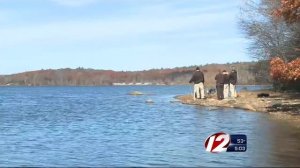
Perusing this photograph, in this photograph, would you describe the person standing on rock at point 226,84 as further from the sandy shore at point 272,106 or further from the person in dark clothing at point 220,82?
the sandy shore at point 272,106

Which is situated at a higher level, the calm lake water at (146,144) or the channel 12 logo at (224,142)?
the channel 12 logo at (224,142)

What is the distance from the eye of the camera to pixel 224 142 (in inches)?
404

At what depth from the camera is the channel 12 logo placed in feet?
33.7

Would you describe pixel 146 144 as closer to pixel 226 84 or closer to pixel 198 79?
pixel 226 84

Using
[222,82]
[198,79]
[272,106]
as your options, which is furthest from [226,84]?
[272,106]

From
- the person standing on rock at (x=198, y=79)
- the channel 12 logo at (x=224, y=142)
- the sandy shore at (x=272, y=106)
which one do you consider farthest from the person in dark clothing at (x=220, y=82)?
the channel 12 logo at (x=224, y=142)

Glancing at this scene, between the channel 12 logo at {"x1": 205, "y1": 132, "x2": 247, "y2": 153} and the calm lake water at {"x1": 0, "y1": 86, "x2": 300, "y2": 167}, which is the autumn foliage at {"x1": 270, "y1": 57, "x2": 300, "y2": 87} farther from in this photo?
the channel 12 logo at {"x1": 205, "y1": 132, "x2": 247, "y2": 153}

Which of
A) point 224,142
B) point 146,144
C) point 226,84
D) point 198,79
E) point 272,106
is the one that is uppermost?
point 198,79

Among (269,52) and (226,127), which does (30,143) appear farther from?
(269,52)

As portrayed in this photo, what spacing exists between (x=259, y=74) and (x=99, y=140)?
3185 centimetres

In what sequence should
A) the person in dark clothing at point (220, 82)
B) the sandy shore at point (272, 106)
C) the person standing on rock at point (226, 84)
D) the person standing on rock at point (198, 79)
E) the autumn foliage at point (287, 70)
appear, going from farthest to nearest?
the person standing on rock at point (198, 79) → the person standing on rock at point (226, 84) → the person in dark clothing at point (220, 82) → the sandy shore at point (272, 106) → the autumn foliage at point (287, 70)

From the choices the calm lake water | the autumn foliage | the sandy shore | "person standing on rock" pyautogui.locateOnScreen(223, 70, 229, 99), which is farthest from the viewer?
"person standing on rock" pyautogui.locateOnScreen(223, 70, 229, 99)

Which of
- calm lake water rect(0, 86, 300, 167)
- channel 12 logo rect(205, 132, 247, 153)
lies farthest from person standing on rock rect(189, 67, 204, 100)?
channel 12 logo rect(205, 132, 247, 153)

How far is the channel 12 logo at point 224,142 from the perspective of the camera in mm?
10281
